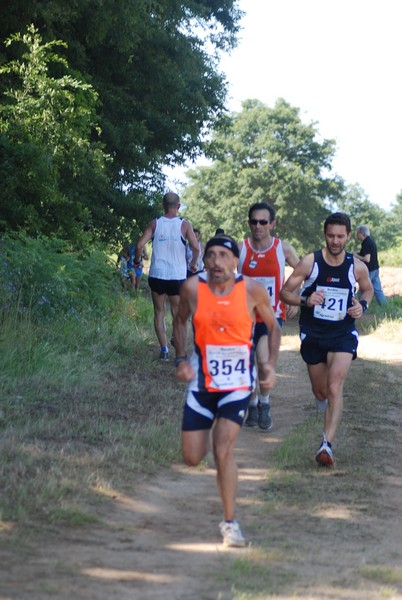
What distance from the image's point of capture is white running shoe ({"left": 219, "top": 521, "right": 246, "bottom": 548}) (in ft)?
18.5

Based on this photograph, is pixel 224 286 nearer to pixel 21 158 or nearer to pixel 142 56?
pixel 21 158

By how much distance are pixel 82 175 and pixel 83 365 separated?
20.2ft

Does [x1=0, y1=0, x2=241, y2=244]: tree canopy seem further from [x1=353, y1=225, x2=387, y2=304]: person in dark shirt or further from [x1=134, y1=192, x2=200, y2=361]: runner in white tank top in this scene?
[x1=353, y1=225, x2=387, y2=304]: person in dark shirt

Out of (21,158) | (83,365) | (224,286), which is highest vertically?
(21,158)

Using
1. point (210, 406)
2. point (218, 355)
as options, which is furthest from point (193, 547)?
point (218, 355)

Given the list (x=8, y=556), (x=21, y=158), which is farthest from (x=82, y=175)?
(x=8, y=556)

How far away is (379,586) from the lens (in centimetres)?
507

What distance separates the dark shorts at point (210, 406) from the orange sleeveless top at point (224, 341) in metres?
0.05

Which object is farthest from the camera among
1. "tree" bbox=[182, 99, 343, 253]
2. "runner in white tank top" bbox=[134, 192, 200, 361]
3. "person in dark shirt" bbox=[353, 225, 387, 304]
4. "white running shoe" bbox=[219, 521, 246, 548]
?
"tree" bbox=[182, 99, 343, 253]

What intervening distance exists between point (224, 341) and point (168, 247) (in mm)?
6724

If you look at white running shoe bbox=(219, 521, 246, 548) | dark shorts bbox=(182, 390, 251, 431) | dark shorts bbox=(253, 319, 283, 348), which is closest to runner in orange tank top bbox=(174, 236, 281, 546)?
dark shorts bbox=(182, 390, 251, 431)

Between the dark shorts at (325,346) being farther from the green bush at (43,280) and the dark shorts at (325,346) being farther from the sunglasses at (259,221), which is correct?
the green bush at (43,280)

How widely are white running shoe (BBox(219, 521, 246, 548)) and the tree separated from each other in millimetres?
60296

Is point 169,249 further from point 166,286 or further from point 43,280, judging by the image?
point 43,280
